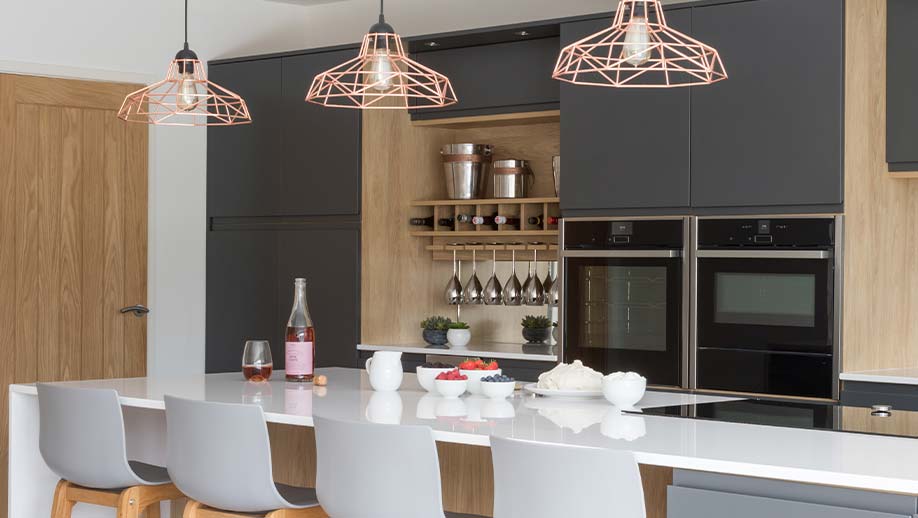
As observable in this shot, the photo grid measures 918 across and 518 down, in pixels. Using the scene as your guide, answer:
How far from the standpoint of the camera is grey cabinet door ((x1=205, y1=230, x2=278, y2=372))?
618 cm

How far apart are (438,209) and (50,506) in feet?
8.64

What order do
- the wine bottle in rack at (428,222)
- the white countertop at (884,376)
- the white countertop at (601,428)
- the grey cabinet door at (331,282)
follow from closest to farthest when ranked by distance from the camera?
the white countertop at (601,428)
the white countertop at (884,376)
the grey cabinet door at (331,282)
the wine bottle in rack at (428,222)

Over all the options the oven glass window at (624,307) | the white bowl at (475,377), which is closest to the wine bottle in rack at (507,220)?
the oven glass window at (624,307)

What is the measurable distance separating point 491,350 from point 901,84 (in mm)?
2079

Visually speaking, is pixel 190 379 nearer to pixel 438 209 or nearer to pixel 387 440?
pixel 387 440

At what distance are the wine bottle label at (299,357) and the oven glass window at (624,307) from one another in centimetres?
154

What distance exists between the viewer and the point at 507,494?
8.20ft

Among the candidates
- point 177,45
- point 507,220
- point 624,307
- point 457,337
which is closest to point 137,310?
point 177,45

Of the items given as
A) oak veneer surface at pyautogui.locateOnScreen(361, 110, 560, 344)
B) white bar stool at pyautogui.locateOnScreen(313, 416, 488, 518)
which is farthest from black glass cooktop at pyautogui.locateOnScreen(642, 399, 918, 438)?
oak veneer surface at pyautogui.locateOnScreen(361, 110, 560, 344)

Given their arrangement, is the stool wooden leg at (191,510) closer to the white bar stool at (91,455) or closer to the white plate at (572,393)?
the white bar stool at (91,455)

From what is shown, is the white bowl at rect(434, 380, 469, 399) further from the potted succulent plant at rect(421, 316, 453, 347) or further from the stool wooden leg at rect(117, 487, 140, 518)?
the potted succulent plant at rect(421, 316, 453, 347)

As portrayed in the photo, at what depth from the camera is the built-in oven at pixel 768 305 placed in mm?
4387

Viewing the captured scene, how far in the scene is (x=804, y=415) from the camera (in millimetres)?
2977

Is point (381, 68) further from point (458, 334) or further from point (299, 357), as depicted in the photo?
point (458, 334)
